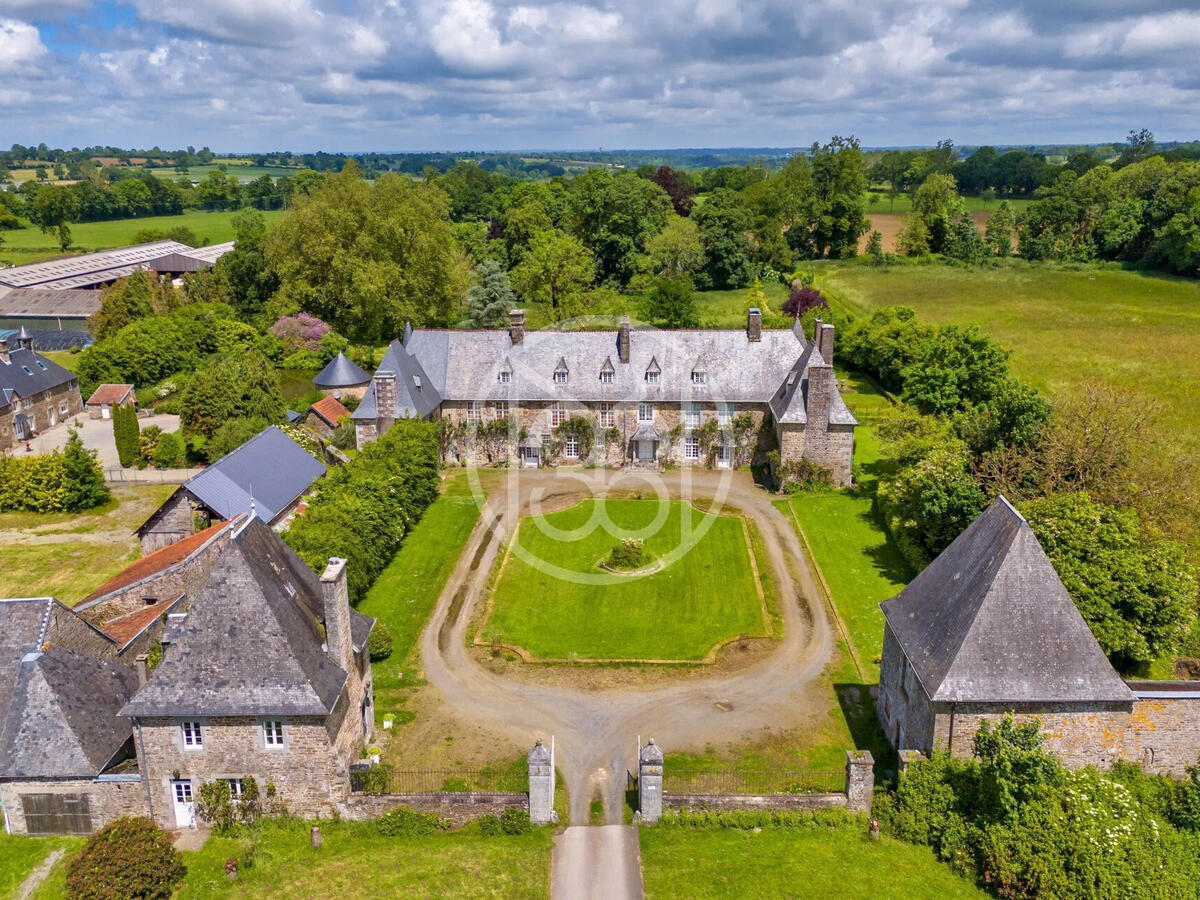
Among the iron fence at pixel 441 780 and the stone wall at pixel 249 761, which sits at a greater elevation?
the stone wall at pixel 249 761

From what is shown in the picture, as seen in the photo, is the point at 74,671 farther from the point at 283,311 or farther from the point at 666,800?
the point at 283,311

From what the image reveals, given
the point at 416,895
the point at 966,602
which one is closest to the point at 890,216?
the point at 966,602

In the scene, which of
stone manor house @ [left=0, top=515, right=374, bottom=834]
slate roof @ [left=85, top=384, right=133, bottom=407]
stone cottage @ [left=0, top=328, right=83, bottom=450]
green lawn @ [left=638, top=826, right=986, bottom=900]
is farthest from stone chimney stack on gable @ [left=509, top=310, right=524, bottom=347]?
green lawn @ [left=638, top=826, right=986, bottom=900]

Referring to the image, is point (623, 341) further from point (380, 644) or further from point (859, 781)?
point (859, 781)

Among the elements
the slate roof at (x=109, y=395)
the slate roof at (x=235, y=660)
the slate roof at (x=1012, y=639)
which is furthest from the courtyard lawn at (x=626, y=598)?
the slate roof at (x=109, y=395)

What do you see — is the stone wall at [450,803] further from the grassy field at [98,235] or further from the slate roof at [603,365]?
the grassy field at [98,235]
